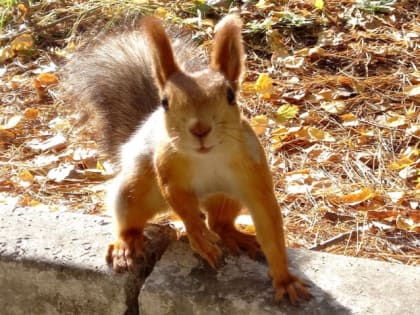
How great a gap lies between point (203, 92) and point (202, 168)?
0.21 metres

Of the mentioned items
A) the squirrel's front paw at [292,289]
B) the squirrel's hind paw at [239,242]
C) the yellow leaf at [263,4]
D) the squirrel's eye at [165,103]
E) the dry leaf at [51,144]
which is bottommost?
the dry leaf at [51,144]

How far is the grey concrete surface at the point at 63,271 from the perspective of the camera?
1.97m

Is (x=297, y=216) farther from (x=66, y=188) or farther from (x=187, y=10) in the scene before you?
(x=187, y=10)

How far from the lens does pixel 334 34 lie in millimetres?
3518

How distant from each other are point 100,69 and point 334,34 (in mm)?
1402

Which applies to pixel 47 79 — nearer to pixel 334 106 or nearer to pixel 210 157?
pixel 334 106

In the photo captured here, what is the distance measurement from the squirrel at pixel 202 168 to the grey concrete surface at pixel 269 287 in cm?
4

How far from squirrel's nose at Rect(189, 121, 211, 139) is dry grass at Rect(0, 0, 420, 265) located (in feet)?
2.64

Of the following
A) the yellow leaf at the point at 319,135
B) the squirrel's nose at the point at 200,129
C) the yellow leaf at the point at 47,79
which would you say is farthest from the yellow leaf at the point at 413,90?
the squirrel's nose at the point at 200,129

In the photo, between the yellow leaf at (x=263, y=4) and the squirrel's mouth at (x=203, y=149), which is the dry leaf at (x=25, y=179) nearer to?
the squirrel's mouth at (x=203, y=149)

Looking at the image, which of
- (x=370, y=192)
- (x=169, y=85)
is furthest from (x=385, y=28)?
(x=169, y=85)

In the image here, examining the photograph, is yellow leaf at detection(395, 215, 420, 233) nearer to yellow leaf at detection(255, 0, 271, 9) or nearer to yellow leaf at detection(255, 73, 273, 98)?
yellow leaf at detection(255, 73, 273, 98)

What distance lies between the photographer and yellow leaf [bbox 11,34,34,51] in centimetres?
377

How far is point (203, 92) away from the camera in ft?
5.70
